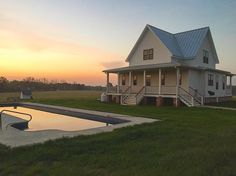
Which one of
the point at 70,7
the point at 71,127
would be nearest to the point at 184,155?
the point at 71,127

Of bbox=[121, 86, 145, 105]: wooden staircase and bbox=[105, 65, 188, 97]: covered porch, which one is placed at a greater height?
bbox=[105, 65, 188, 97]: covered porch

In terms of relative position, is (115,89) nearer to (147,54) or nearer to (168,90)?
(147,54)

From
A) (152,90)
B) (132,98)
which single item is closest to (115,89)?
(132,98)

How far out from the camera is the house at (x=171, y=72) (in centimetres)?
2295

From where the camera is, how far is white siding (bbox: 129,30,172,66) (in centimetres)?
2475

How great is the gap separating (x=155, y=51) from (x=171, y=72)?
2976mm

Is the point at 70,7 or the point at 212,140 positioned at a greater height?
the point at 70,7

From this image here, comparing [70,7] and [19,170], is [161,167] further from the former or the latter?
[70,7]

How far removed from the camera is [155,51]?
84.1ft

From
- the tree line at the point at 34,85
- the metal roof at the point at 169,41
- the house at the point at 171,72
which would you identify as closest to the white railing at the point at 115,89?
the house at the point at 171,72

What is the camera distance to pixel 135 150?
21.3ft

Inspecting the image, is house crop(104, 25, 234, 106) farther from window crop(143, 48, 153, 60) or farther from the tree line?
the tree line

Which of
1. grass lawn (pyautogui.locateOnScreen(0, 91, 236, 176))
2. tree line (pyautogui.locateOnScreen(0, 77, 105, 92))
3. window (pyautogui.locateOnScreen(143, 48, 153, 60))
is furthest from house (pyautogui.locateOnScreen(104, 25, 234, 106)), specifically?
tree line (pyautogui.locateOnScreen(0, 77, 105, 92))

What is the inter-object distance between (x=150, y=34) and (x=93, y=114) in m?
14.1
